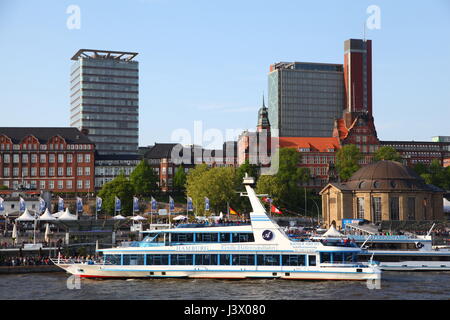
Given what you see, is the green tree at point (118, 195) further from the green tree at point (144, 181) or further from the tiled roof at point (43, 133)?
the tiled roof at point (43, 133)

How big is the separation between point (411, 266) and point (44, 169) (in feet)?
394

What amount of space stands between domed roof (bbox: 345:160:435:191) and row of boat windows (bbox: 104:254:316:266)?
75.1 metres

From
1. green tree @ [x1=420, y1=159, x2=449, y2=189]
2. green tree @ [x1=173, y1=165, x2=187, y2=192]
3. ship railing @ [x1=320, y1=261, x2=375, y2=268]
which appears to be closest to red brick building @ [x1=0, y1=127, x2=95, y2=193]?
green tree @ [x1=173, y1=165, x2=187, y2=192]

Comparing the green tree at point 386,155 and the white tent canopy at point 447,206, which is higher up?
the green tree at point 386,155

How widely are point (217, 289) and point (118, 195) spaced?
87842 millimetres

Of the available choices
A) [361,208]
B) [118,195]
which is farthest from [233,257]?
[118,195]

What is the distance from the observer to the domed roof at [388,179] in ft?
438

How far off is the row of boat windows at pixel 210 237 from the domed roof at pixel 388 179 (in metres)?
75.0

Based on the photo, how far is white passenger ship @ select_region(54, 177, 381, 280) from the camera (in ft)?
203

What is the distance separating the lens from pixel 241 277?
6256 centimetres

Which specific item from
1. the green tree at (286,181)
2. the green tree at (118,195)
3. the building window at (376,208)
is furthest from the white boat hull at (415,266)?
the green tree at (118,195)
